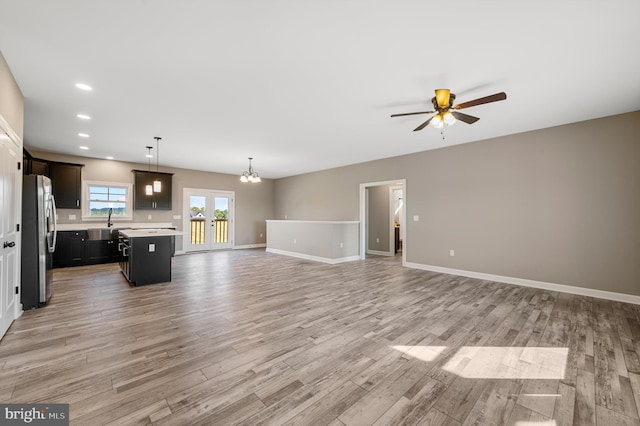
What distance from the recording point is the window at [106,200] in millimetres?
6910

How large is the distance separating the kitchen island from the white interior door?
1.41 m

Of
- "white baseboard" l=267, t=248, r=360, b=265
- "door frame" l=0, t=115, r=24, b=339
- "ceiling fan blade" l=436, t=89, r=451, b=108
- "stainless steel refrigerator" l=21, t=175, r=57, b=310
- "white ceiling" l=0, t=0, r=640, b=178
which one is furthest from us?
"white baseboard" l=267, t=248, r=360, b=265

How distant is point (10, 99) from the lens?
282 cm

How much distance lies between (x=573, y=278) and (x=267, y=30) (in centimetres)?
553

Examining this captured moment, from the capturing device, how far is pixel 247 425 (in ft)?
5.04

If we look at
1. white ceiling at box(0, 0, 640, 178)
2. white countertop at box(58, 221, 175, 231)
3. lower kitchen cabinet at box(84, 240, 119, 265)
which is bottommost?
lower kitchen cabinet at box(84, 240, 119, 265)

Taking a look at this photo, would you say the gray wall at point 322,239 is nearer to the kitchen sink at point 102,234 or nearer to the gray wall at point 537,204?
the gray wall at point 537,204

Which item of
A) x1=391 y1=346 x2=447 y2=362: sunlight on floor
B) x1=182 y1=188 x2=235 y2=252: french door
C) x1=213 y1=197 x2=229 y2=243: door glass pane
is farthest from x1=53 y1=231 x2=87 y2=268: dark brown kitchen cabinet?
x1=391 y1=346 x2=447 y2=362: sunlight on floor

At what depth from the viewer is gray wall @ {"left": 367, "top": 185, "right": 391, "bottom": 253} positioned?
834 centimetres

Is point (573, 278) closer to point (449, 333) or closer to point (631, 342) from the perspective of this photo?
point (631, 342)

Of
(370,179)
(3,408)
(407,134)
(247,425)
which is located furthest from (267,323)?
(370,179)

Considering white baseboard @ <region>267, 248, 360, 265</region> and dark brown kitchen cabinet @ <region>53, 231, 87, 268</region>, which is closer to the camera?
dark brown kitchen cabinet @ <region>53, 231, 87, 268</region>

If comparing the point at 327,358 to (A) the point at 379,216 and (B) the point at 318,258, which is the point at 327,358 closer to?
(B) the point at 318,258

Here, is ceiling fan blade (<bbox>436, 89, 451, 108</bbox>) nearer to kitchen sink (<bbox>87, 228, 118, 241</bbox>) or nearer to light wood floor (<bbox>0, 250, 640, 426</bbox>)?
light wood floor (<bbox>0, 250, 640, 426</bbox>)
